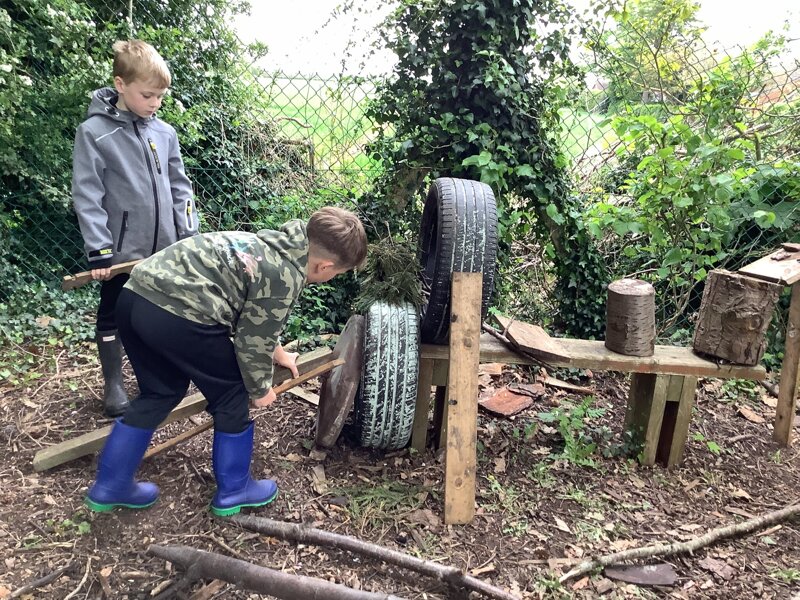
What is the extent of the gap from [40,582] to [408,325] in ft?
5.98

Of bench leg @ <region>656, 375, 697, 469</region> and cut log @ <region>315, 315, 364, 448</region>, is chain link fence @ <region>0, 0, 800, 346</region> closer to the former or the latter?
bench leg @ <region>656, 375, 697, 469</region>

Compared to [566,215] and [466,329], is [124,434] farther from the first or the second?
[566,215]

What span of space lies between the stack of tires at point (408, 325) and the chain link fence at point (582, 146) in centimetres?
154

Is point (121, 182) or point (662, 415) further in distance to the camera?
point (662, 415)

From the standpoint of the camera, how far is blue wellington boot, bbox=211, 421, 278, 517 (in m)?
2.50

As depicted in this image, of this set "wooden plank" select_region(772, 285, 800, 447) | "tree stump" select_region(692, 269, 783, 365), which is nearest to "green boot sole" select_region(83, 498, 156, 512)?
"tree stump" select_region(692, 269, 783, 365)

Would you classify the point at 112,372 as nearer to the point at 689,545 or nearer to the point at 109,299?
the point at 109,299

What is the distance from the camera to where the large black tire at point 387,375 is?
2.89 metres

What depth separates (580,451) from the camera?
3.22m

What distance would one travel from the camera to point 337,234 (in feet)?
7.45

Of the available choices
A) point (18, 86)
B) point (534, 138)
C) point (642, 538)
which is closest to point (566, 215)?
point (534, 138)

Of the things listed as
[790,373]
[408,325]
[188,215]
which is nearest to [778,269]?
[790,373]

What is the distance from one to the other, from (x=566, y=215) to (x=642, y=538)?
2543 mm

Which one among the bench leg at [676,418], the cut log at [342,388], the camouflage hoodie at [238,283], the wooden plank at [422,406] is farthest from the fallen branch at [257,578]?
the bench leg at [676,418]
